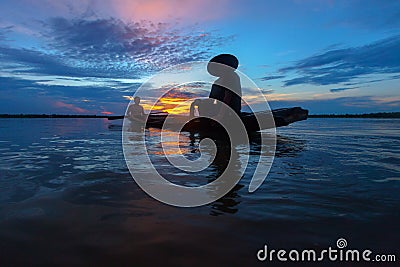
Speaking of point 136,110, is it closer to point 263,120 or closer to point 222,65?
point 222,65

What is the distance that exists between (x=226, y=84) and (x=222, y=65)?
1.53 metres

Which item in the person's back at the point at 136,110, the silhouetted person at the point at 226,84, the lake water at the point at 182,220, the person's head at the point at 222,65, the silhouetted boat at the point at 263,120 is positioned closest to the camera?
the lake water at the point at 182,220

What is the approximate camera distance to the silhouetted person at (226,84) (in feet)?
55.2

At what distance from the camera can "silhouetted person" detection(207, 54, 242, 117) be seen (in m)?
16.8

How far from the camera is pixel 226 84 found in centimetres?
1694

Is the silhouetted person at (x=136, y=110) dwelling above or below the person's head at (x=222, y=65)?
below

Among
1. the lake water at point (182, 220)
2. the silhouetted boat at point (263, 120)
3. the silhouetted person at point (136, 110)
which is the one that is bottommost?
the lake water at point (182, 220)

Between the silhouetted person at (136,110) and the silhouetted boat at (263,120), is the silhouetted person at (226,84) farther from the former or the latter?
the silhouetted person at (136,110)

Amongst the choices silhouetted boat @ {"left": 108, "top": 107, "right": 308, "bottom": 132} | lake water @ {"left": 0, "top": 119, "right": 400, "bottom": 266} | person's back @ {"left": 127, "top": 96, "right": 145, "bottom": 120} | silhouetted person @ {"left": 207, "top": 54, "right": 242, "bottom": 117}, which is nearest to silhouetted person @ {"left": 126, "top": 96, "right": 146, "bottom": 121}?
person's back @ {"left": 127, "top": 96, "right": 145, "bottom": 120}

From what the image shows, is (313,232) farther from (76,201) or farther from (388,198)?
(76,201)

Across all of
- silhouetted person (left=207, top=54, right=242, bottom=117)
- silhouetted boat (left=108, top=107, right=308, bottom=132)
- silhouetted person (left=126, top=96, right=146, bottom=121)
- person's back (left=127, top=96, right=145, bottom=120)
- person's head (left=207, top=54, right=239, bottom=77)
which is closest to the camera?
silhouetted boat (left=108, top=107, right=308, bottom=132)

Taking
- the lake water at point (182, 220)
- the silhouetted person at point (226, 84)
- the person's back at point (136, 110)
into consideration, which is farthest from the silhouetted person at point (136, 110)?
the lake water at point (182, 220)

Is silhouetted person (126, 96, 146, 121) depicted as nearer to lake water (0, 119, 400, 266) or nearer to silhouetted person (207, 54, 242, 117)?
silhouetted person (207, 54, 242, 117)

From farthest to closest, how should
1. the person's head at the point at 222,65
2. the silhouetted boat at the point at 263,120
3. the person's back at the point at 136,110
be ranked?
the person's back at the point at 136,110, the person's head at the point at 222,65, the silhouetted boat at the point at 263,120
